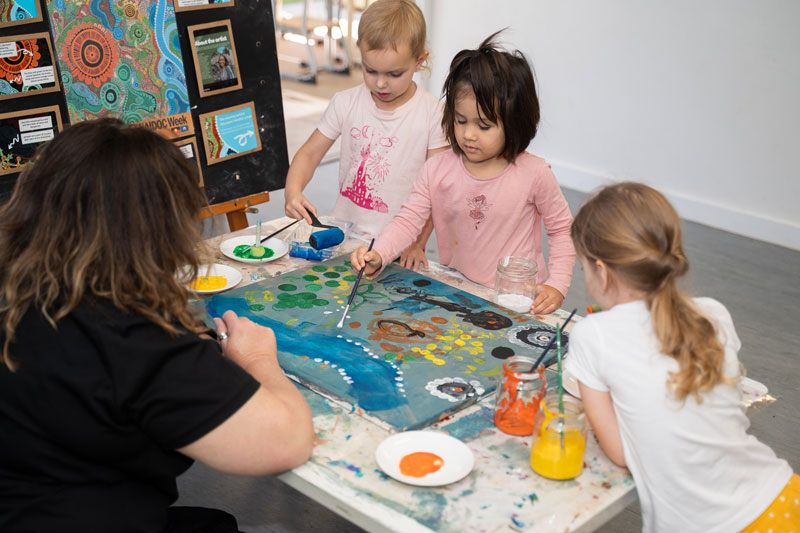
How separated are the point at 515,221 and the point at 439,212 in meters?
0.21

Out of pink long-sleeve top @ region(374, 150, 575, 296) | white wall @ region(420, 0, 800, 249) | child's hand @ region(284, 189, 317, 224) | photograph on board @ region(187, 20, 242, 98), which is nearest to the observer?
pink long-sleeve top @ region(374, 150, 575, 296)

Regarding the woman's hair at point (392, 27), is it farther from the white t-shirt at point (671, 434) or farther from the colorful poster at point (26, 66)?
the white t-shirt at point (671, 434)

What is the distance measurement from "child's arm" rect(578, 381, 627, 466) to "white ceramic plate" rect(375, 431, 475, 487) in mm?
216

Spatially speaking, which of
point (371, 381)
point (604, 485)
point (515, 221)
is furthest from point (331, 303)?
point (604, 485)

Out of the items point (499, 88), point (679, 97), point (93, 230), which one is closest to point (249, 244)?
point (499, 88)

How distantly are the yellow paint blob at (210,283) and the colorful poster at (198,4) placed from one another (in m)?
0.88

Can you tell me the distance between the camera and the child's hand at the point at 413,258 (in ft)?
7.00

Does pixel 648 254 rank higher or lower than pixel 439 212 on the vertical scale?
higher

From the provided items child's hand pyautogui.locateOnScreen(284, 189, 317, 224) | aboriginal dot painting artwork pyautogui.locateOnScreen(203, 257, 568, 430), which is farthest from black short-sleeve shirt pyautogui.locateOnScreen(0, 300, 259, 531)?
child's hand pyautogui.locateOnScreen(284, 189, 317, 224)

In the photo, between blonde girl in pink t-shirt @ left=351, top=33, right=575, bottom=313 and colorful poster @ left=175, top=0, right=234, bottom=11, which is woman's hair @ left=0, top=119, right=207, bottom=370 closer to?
blonde girl in pink t-shirt @ left=351, top=33, right=575, bottom=313

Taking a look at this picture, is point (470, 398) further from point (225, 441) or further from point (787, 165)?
point (787, 165)

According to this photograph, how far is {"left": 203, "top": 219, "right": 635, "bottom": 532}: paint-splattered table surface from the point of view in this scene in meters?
1.14

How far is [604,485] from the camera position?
4.04 ft

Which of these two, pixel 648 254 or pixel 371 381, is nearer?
pixel 648 254
